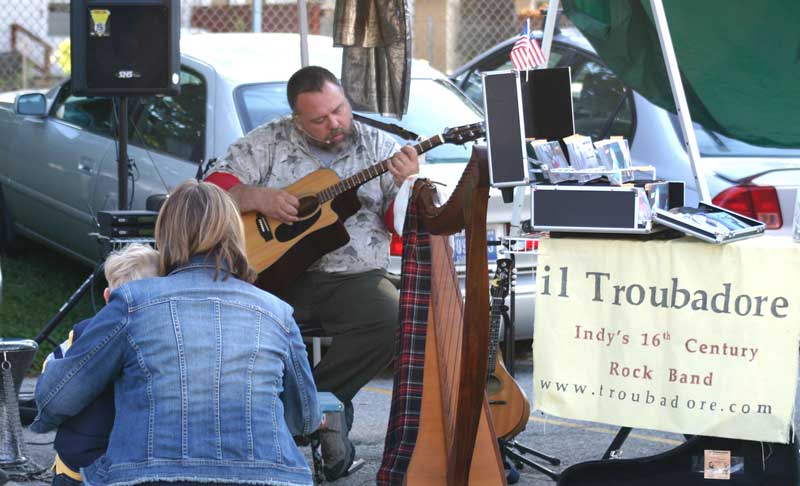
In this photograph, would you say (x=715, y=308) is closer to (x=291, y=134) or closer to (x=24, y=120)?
(x=291, y=134)

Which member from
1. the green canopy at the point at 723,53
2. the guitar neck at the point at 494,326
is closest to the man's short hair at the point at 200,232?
the guitar neck at the point at 494,326

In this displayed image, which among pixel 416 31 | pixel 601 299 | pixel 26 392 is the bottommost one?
pixel 26 392

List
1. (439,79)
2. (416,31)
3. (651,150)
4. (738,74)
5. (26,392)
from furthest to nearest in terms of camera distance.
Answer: (416,31) → (439,79) → (651,150) → (26,392) → (738,74)

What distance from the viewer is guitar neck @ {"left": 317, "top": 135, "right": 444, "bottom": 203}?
490cm

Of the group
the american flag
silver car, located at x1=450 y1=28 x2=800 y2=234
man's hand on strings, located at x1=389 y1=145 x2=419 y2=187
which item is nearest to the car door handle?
silver car, located at x1=450 y1=28 x2=800 y2=234

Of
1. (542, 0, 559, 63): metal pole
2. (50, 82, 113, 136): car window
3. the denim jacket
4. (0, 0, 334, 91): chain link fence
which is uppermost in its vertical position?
(0, 0, 334, 91): chain link fence

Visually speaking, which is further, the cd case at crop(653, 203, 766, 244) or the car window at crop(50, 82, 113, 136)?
the car window at crop(50, 82, 113, 136)

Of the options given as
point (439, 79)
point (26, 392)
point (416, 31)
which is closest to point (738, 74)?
point (439, 79)

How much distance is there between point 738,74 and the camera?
5102 millimetres

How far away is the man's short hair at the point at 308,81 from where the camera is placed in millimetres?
5219

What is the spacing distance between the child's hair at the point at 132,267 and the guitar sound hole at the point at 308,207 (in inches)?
63.3

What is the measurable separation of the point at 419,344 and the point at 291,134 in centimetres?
145

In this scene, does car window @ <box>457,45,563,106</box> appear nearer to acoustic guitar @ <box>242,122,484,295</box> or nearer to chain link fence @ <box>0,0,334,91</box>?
acoustic guitar @ <box>242,122,484,295</box>

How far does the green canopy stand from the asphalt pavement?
1.43 meters
